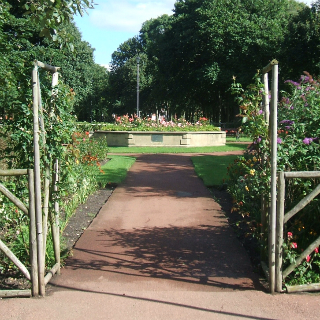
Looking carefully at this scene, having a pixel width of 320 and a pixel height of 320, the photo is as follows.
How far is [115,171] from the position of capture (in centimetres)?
1354

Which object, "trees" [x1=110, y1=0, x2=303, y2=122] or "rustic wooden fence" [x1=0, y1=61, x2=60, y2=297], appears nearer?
"rustic wooden fence" [x1=0, y1=61, x2=60, y2=297]

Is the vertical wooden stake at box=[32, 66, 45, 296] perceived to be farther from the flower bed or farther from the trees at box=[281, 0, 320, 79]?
the trees at box=[281, 0, 320, 79]

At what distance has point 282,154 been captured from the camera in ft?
15.8

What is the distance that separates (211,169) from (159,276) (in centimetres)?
917

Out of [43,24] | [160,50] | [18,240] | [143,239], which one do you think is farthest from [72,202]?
[160,50]

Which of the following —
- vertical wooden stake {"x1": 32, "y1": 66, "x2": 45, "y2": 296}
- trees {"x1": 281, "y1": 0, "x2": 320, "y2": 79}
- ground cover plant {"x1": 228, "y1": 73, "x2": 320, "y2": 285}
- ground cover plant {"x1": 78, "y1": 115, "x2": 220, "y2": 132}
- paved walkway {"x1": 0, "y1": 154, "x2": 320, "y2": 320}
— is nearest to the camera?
paved walkway {"x1": 0, "y1": 154, "x2": 320, "y2": 320}

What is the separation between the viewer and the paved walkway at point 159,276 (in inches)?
165

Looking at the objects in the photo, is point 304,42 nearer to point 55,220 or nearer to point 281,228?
point 281,228

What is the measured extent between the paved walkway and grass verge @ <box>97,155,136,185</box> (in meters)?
2.87

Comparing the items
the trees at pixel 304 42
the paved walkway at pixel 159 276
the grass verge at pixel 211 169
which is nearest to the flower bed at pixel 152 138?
the grass verge at pixel 211 169

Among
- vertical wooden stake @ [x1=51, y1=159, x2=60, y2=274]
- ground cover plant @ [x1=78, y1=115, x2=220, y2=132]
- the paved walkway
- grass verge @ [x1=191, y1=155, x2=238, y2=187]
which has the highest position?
ground cover plant @ [x1=78, y1=115, x2=220, y2=132]

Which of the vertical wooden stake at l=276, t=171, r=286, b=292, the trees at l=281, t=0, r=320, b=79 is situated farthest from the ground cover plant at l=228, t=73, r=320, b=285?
the trees at l=281, t=0, r=320, b=79

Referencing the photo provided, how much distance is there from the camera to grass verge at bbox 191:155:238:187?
38.1ft

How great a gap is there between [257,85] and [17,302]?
3460 millimetres
